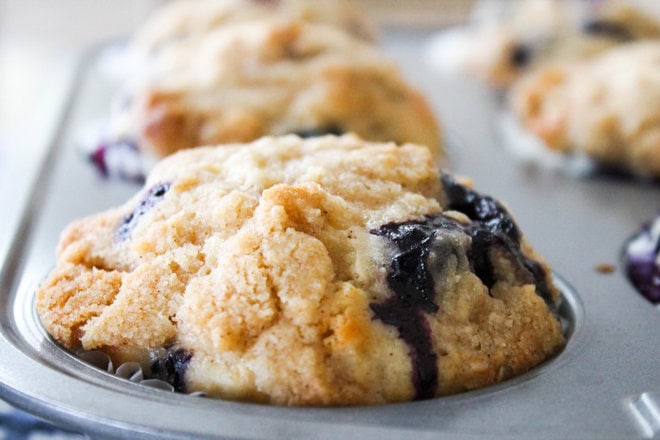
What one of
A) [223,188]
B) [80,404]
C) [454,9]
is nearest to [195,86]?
[223,188]

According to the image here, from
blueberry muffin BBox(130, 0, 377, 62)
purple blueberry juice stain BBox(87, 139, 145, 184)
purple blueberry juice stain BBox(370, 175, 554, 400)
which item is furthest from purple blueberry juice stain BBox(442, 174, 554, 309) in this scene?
blueberry muffin BBox(130, 0, 377, 62)

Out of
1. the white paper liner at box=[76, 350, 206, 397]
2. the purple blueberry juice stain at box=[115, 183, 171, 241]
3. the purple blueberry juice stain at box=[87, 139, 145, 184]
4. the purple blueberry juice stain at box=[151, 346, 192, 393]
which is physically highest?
the purple blueberry juice stain at box=[115, 183, 171, 241]

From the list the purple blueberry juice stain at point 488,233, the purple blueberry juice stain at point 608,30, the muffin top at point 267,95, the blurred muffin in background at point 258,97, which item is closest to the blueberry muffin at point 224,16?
the blurred muffin in background at point 258,97

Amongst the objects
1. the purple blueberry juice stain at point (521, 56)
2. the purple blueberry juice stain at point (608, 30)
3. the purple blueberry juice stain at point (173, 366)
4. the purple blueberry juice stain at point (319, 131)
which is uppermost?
the purple blueberry juice stain at point (173, 366)

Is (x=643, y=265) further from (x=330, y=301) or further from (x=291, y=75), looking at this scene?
(x=291, y=75)

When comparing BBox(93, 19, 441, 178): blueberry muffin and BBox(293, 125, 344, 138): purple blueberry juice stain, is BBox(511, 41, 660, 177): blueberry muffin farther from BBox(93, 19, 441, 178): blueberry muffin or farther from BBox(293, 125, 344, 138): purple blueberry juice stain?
BBox(293, 125, 344, 138): purple blueberry juice stain

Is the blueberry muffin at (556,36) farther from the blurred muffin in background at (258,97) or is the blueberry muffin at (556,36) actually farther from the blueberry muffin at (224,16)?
the blurred muffin in background at (258,97)

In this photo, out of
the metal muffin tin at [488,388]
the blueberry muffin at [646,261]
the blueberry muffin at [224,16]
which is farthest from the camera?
the blueberry muffin at [224,16]
